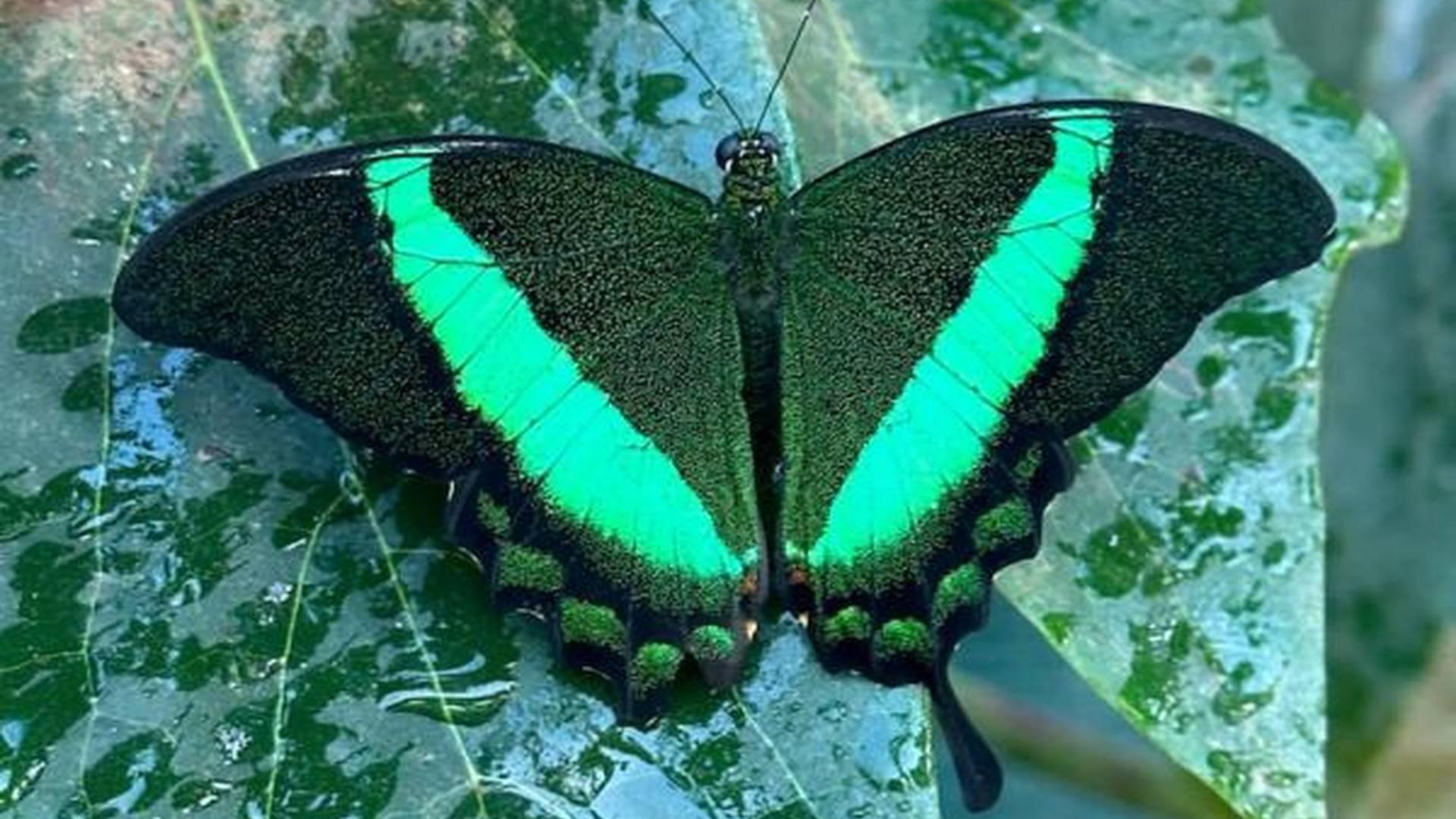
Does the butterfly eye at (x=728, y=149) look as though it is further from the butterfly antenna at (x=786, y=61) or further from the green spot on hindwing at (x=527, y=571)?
the green spot on hindwing at (x=527, y=571)

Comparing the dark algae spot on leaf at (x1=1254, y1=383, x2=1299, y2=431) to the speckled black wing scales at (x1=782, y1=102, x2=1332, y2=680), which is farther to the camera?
the dark algae spot on leaf at (x1=1254, y1=383, x2=1299, y2=431)

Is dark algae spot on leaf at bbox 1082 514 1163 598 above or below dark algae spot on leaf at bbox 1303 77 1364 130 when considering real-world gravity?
below

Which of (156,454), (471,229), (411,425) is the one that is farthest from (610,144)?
(156,454)

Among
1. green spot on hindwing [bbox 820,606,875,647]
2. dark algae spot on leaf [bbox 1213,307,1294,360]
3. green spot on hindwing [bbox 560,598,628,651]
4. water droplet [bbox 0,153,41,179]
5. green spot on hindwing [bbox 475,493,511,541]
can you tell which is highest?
water droplet [bbox 0,153,41,179]

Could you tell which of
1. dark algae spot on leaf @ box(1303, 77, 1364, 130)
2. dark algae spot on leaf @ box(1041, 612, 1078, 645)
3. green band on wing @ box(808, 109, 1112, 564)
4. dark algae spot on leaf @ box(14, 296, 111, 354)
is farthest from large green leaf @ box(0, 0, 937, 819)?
dark algae spot on leaf @ box(1303, 77, 1364, 130)

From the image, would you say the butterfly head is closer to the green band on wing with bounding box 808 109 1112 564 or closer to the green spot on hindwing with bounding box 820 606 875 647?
the green band on wing with bounding box 808 109 1112 564

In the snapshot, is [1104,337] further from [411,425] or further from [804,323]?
[411,425]
